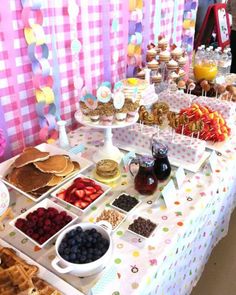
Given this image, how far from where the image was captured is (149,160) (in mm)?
1060

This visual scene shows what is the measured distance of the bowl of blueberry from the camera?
0.78m

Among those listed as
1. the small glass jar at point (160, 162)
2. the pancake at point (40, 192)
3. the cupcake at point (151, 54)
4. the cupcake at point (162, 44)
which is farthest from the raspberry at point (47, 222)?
the cupcake at point (162, 44)

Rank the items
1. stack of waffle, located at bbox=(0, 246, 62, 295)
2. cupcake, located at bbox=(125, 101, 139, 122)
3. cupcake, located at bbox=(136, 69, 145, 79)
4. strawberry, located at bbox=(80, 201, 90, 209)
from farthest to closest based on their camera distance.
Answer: cupcake, located at bbox=(136, 69, 145, 79)
cupcake, located at bbox=(125, 101, 139, 122)
strawberry, located at bbox=(80, 201, 90, 209)
stack of waffle, located at bbox=(0, 246, 62, 295)

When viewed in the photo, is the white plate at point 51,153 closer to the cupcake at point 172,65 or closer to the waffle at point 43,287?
the waffle at point 43,287

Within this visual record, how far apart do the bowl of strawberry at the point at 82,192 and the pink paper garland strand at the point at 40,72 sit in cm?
38

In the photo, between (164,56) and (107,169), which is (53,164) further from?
(164,56)

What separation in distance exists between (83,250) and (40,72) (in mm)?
782

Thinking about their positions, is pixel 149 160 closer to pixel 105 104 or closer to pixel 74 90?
pixel 105 104

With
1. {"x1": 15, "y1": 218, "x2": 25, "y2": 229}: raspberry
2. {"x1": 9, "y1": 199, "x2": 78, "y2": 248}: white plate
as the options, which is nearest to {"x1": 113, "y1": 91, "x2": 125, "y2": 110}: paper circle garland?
{"x1": 9, "y1": 199, "x2": 78, "y2": 248}: white plate

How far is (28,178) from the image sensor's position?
3.60 ft

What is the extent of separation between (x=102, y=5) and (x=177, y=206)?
1080 mm

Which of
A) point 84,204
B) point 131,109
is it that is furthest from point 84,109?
point 84,204

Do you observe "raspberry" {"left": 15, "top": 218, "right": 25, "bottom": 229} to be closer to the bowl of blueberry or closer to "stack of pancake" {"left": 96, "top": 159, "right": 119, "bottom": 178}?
the bowl of blueberry

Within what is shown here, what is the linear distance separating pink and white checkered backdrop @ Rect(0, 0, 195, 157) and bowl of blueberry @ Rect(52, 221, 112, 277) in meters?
0.62
